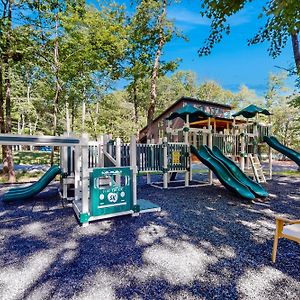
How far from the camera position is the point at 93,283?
93.5 inches

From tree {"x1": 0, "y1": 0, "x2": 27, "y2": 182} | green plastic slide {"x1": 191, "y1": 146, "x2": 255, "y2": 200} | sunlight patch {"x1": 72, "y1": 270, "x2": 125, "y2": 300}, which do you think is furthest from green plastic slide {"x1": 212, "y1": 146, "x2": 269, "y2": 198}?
tree {"x1": 0, "y1": 0, "x2": 27, "y2": 182}

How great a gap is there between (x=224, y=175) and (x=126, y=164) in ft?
10.7

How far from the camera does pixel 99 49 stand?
44.1ft

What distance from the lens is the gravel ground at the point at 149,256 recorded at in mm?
2258

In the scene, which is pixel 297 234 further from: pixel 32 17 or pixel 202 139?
pixel 32 17

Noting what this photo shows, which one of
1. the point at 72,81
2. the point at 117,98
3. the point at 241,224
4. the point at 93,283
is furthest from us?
the point at 117,98

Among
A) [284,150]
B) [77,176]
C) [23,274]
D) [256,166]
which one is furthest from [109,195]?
[284,150]

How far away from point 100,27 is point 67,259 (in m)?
14.6

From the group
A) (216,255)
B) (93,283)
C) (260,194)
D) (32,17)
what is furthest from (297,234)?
(32,17)

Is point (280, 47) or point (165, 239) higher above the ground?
point (280, 47)

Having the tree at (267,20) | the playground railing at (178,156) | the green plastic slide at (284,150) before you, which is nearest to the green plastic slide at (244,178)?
the playground railing at (178,156)

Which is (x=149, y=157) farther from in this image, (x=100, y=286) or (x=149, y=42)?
(x=149, y=42)

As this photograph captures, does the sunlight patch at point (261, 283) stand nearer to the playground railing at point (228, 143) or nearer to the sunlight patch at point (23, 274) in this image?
the sunlight patch at point (23, 274)

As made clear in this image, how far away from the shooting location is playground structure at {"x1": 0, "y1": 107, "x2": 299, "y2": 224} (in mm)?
4363
